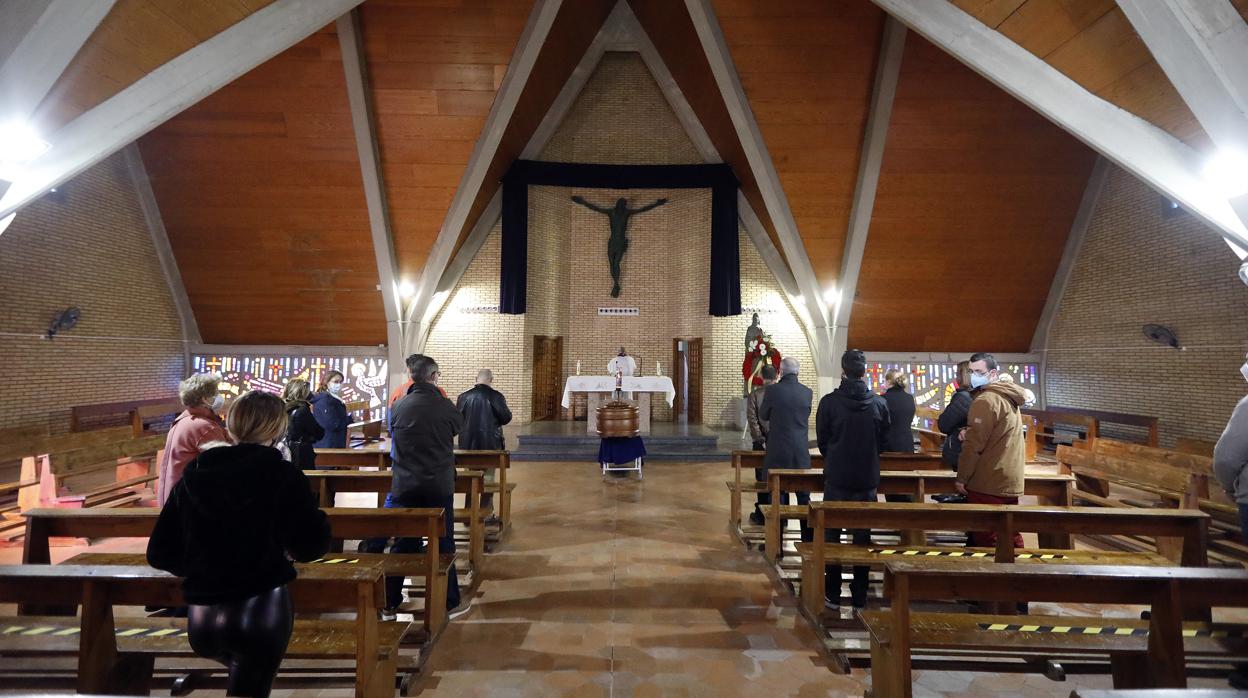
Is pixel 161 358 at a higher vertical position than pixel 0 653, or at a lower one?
higher

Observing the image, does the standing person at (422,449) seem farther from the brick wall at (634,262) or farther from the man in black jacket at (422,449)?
the brick wall at (634,262)

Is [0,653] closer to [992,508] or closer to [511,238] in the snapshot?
[992,508]

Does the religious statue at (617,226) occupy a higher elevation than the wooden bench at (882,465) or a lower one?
higher

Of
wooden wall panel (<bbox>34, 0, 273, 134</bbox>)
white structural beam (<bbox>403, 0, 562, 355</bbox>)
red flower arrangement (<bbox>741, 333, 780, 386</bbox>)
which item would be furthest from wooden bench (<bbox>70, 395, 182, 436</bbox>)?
red flower arrangement (<bbox>741, 333, 780, 386</bbox>)

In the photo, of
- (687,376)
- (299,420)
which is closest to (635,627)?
(299,420)

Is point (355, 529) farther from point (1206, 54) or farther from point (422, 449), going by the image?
point (1206, 54)

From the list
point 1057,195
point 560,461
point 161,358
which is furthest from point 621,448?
point 161,358

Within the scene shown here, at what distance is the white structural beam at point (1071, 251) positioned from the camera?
28.0 feet

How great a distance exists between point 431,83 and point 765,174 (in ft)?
16.0

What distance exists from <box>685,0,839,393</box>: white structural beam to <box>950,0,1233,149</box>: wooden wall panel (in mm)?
3312

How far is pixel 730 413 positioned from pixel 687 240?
3.88m

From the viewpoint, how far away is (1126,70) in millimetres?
3928

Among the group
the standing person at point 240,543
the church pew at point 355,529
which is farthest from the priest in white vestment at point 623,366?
the standing person at point 240,543

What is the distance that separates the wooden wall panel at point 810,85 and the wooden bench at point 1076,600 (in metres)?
6.66
